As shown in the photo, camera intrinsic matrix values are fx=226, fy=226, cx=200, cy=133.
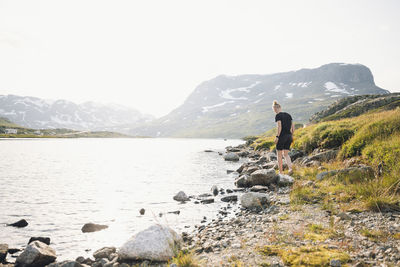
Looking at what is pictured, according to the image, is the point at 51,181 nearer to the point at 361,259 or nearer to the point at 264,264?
the point at 264,264

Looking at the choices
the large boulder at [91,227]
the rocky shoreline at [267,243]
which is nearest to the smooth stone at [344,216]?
the rocky shoreline at [267,243]

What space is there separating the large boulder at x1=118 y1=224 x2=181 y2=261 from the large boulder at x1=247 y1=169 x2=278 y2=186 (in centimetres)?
936

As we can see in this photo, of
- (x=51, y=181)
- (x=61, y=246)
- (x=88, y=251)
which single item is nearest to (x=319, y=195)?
(x=88, y=251)

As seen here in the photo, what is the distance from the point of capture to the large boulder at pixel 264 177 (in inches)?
576

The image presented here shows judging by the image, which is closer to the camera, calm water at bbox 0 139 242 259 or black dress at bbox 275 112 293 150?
calm water at bbox 0 139 242 259

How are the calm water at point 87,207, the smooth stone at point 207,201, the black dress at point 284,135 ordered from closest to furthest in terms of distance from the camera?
1. the calm water at point 87,207
2. the smooth stone at point 207,201
3. the black dress at point 284,135

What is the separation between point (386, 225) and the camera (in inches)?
227

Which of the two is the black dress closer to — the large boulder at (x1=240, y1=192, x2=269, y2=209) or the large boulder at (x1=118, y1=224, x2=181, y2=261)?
the large boulder at (x1=240, y1=192, x2=269, y2=209)

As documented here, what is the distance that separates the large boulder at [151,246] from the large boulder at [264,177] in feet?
30.7

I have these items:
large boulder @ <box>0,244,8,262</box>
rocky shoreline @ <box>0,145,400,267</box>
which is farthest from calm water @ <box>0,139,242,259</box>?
large boulder @ <box>0,244,8,262</box>

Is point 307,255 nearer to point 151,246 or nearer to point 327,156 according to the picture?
point 151,246

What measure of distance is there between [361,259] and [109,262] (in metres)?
6.30

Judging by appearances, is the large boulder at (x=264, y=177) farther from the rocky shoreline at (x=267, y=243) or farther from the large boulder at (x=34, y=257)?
the large boulder at (x=34, y=257)

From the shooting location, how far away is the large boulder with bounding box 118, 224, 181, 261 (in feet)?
20.8
